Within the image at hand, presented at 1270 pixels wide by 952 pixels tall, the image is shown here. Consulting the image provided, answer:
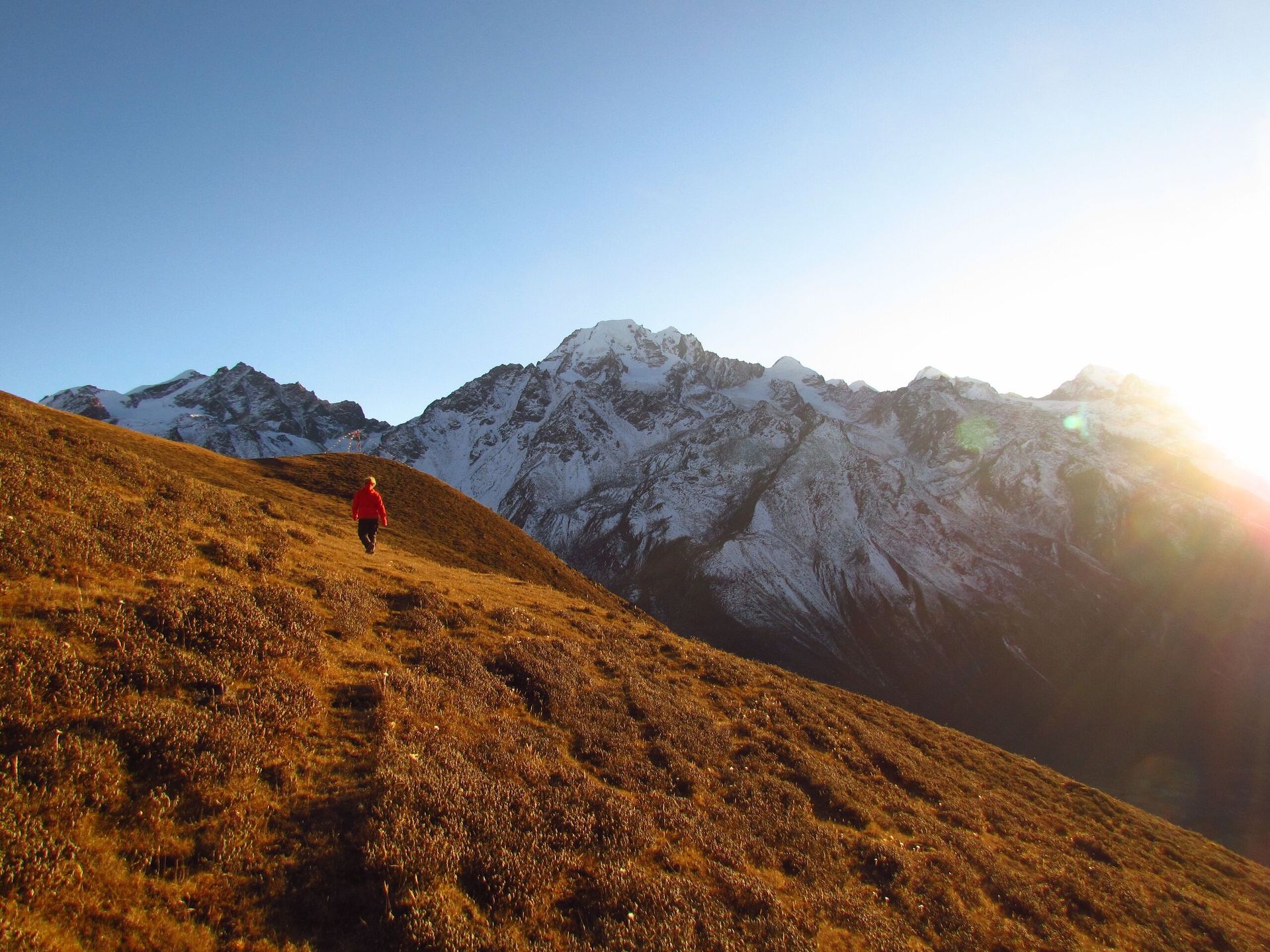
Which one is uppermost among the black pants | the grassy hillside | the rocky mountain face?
the black pants

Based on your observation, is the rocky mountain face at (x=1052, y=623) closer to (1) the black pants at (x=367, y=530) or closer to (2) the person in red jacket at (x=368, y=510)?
(1) the black pants at (x=367, y=530)

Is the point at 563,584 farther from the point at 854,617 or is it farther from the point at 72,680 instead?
the point at 854,617

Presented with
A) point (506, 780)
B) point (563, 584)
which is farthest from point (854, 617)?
point (506, 780)

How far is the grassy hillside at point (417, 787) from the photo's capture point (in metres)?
6.82

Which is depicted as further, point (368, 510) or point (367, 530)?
point (367, 530)

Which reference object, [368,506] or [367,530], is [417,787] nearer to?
[368,506]

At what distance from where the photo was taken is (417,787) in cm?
913

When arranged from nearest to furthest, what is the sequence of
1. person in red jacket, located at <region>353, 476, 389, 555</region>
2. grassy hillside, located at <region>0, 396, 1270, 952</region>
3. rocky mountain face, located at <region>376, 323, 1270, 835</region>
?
1. grassy hillside, located at <region>0, 396, 1270, 952</region>
2. person in red jacket, located at <region>353, 476, 389, 555</region>
3. rocky mountain face, located at <region>376, 323, 1270, 835</region>

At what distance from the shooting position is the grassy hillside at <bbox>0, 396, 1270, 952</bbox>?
6.82m

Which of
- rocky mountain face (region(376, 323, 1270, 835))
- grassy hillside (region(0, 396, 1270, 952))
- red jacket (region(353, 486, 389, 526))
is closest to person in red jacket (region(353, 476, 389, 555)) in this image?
red jacket (region(353, 486, 389, 526))

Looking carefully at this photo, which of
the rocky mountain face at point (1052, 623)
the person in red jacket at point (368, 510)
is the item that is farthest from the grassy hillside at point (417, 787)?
the rocky mountain face at point (1052, 623)

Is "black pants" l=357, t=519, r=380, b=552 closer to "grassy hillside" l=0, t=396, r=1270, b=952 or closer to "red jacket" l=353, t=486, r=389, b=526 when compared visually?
"red jacket" l=353, t=486, r=389, b=526

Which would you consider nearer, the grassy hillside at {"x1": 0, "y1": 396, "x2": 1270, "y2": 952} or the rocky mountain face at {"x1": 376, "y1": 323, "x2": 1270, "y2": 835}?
the grassy hillside at {"x1": 0, "y1": 396, "x2": 1270, "y2": 952}

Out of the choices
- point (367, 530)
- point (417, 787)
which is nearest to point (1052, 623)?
point (367, 530)
